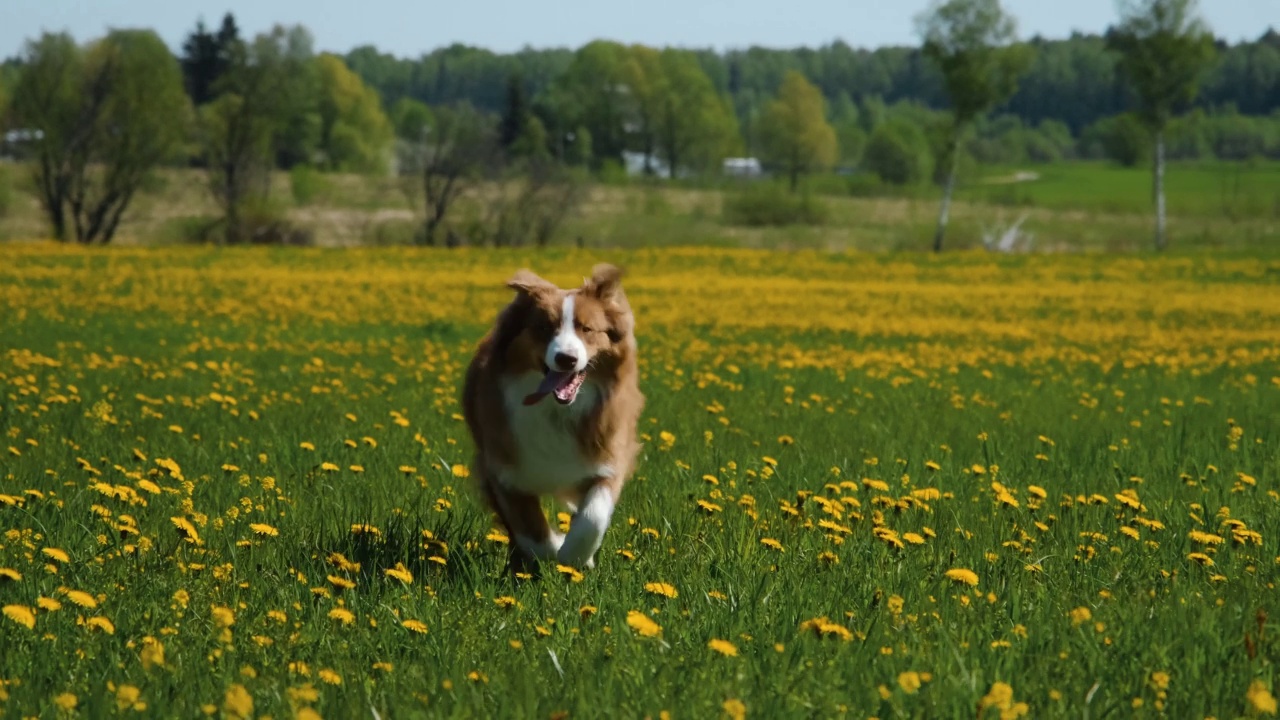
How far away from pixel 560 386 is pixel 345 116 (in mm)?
87373

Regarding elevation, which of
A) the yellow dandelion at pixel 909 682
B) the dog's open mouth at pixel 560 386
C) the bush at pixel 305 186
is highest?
the dog's open mouth at pixel 560 386

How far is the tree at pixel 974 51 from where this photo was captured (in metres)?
46.9

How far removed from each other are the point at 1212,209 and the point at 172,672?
60690 mm

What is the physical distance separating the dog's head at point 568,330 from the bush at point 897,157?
8990cm

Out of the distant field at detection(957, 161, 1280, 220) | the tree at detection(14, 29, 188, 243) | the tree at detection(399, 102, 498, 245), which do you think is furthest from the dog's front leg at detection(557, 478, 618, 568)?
the distant field at detection(957, 161, 1280, 220)

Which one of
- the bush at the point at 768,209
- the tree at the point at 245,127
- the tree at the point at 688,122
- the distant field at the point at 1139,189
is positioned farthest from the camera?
the tree at the point at 688,122

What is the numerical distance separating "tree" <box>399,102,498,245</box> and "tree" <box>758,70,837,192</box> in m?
43.9

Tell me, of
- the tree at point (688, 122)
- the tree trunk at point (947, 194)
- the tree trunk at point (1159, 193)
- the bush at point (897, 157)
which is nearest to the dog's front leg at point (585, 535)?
the tree trunk at point (947, 194)

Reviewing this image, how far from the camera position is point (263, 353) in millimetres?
14172

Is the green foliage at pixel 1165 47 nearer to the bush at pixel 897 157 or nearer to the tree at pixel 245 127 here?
the tree at pixel 245 127

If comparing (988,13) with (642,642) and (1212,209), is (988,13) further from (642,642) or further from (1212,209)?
(642,642)

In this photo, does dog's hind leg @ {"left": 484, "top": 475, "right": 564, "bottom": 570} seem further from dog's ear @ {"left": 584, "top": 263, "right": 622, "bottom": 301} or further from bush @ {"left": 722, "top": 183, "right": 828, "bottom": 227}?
bush @ {"left": 722, "top": 183, "right": 828, "bottom": 227}

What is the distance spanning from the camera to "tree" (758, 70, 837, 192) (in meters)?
89.9

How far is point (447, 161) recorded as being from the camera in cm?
4572
